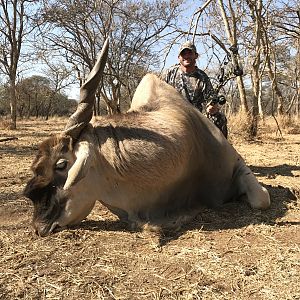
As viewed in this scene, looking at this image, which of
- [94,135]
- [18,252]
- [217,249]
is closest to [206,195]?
[217,249]

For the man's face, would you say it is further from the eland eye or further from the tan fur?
the eland eye

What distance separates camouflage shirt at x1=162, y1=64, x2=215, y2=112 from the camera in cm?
574

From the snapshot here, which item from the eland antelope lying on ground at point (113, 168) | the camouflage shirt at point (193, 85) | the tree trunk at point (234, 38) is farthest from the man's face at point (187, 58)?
the tree trunk at point (234, 38)

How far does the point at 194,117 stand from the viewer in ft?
13.4

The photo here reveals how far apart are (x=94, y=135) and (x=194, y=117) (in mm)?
1150

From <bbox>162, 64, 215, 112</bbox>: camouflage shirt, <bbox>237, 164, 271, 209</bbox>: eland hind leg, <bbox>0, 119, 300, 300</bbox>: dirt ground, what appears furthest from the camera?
<bbox>162, 64, 215, 112</bbox>: camouflage shirt

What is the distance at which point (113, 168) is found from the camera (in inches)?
131

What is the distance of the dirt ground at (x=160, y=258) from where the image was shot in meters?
2.49

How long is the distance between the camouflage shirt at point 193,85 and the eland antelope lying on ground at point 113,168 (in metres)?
2.11

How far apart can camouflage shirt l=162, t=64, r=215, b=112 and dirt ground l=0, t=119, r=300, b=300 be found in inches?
82.7

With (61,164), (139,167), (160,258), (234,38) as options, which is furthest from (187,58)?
(234,38)

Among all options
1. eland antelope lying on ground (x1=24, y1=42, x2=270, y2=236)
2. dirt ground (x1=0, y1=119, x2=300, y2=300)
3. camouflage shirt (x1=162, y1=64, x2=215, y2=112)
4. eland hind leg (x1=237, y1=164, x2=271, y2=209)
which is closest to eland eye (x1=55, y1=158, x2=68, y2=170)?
eland antelope lying on ground (x1=24, y1=42, x2=270, y2=236)

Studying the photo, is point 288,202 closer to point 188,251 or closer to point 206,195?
point 206,195

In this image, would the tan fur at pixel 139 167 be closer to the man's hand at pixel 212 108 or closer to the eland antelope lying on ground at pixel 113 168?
the eland antelope lying on ground at pixel 113 168
